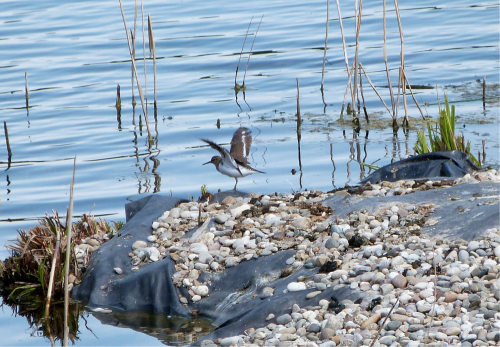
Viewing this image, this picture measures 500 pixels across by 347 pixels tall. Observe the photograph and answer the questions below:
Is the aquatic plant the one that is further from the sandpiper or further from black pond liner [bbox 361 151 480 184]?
the sandpiper

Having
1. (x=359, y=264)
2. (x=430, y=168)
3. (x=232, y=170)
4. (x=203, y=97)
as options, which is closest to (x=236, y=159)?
(x=232, y=170)

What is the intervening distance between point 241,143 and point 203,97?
5383 millimetres

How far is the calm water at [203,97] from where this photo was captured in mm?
8414

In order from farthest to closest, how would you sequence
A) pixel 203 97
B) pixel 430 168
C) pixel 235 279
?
pixel 203 97 < pixel 430 168 < pixel 235 279

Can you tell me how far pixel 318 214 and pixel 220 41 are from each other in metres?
11.0

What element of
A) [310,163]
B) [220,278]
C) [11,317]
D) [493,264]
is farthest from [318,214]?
[310,163]

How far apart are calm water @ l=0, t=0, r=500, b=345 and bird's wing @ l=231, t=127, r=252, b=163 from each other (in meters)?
0.84

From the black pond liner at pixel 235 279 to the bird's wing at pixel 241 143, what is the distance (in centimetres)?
148

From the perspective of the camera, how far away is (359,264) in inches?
169

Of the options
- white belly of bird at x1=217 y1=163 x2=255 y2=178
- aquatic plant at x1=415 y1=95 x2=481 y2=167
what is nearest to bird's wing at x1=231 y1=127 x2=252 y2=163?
white belly of bird at x1=217 y1=163 x2=255 y2=178

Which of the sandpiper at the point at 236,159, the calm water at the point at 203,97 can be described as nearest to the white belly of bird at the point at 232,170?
the sandpiper at the point at 236,159

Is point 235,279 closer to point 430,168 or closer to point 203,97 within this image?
point 430,168

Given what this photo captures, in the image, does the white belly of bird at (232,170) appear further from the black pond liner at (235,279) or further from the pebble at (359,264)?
the black pond liner at (235,279)

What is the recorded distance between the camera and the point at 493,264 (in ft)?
12.9
